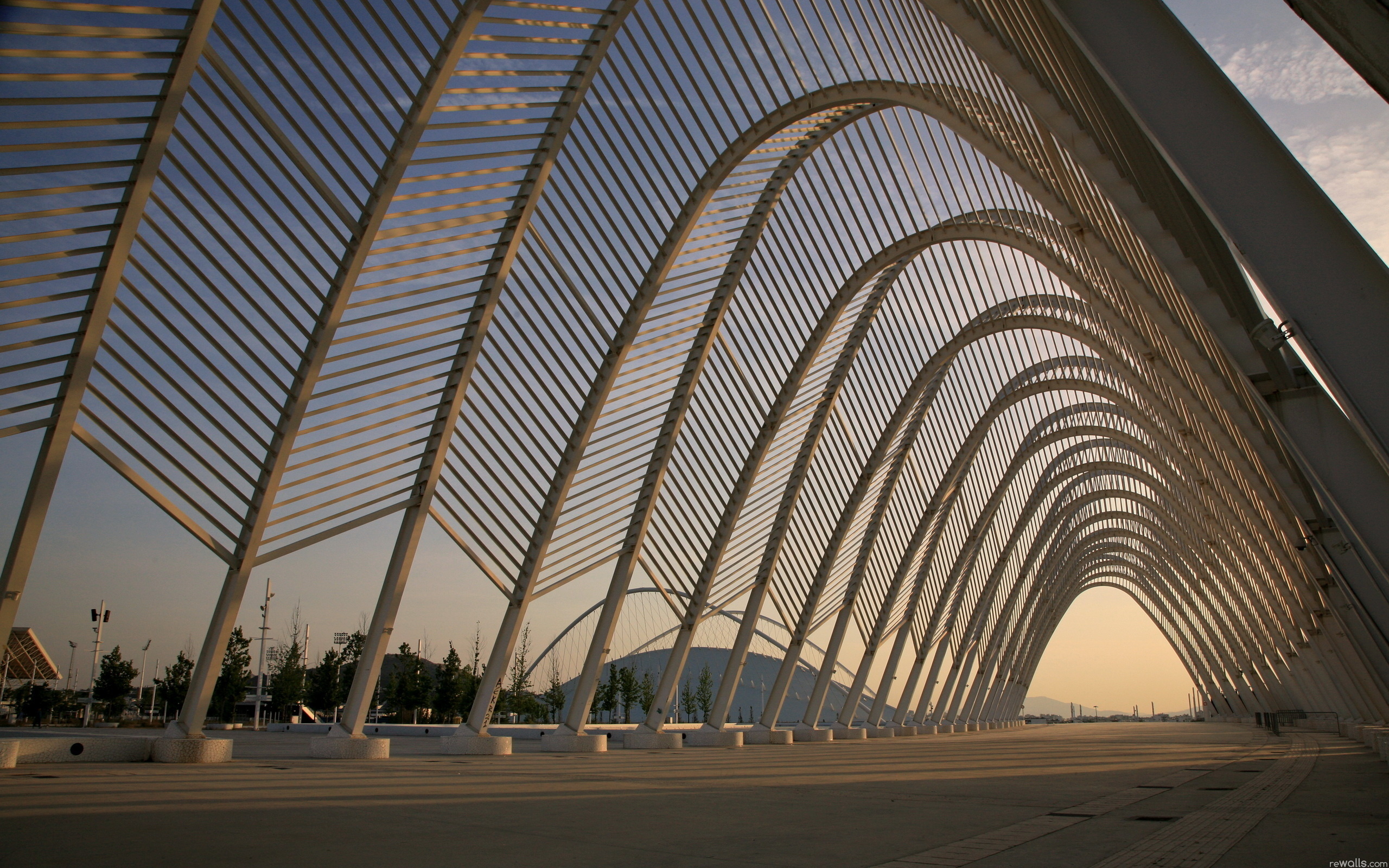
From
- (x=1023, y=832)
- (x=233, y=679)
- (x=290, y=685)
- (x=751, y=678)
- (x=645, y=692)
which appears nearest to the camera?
(x=1023, y=832)

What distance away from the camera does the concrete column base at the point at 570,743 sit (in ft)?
65.8

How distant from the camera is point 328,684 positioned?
43.6 m

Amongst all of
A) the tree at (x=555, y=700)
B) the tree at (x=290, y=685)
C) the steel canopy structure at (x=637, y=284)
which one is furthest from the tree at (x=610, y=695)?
the steel canopy structure at (x=637, y=284)

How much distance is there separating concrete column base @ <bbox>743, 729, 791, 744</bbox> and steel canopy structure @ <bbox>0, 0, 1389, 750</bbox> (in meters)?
0.56

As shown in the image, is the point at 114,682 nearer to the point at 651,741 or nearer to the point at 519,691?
the point at 519,691

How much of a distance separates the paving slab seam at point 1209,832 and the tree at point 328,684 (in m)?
39.4

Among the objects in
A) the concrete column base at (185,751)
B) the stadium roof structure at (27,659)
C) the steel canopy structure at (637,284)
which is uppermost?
the steel canopy structure at (637,284)

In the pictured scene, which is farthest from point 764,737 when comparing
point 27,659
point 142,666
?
point 142,666

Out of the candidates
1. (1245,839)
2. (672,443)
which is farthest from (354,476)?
(1245,839)

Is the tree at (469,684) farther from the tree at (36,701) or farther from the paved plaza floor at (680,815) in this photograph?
the paved plaza floor at (680,815)

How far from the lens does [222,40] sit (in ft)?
39.7

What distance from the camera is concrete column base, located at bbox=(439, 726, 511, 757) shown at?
17.7m

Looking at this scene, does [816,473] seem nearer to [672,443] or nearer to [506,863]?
[672,443]

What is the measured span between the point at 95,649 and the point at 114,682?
17.7 ft
